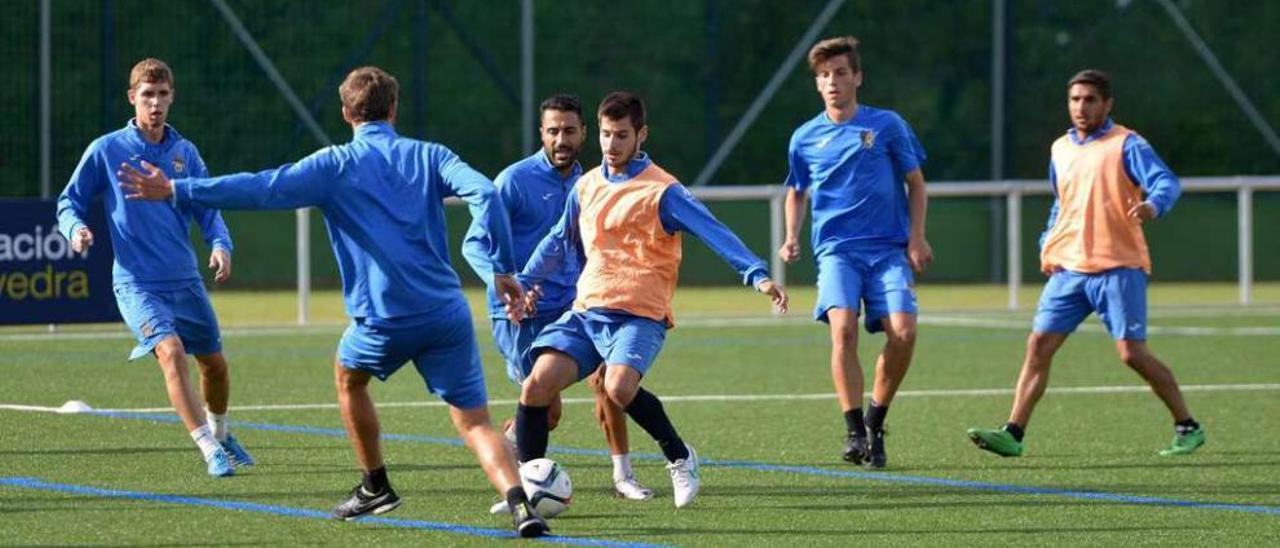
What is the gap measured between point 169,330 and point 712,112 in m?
19.4

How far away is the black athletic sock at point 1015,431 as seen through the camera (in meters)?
11.8

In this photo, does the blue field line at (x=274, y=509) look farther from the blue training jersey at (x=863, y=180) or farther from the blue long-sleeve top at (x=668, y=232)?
the blue training jersey at (x=863, y=180)

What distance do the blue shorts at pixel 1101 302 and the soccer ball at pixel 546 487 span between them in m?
3.69

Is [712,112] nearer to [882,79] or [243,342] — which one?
[882,79]

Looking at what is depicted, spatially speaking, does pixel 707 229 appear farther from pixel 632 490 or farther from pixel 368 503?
pixel 368 503

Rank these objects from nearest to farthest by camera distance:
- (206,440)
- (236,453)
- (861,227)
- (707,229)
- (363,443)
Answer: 1. (363,443)
2. (707,229)
3. (206,440)
4. (236,453)
5. (861,227)

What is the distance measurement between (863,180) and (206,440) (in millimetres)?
3433

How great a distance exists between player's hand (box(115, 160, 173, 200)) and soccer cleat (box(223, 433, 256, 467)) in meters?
3.18

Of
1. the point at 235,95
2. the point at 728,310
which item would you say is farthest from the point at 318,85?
the point at 728,310

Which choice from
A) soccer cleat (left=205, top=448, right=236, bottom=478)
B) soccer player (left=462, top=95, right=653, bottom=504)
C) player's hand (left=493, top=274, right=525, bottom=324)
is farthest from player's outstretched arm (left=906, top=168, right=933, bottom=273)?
soccer cleat (left=205, top=448, right=236, bottom=478)

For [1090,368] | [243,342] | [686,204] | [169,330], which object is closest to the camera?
[686,204]

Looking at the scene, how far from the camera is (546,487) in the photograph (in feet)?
30.2

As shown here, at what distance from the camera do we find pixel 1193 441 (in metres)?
11.9

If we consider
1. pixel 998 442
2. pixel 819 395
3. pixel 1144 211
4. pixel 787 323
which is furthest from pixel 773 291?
pixel 787 323
